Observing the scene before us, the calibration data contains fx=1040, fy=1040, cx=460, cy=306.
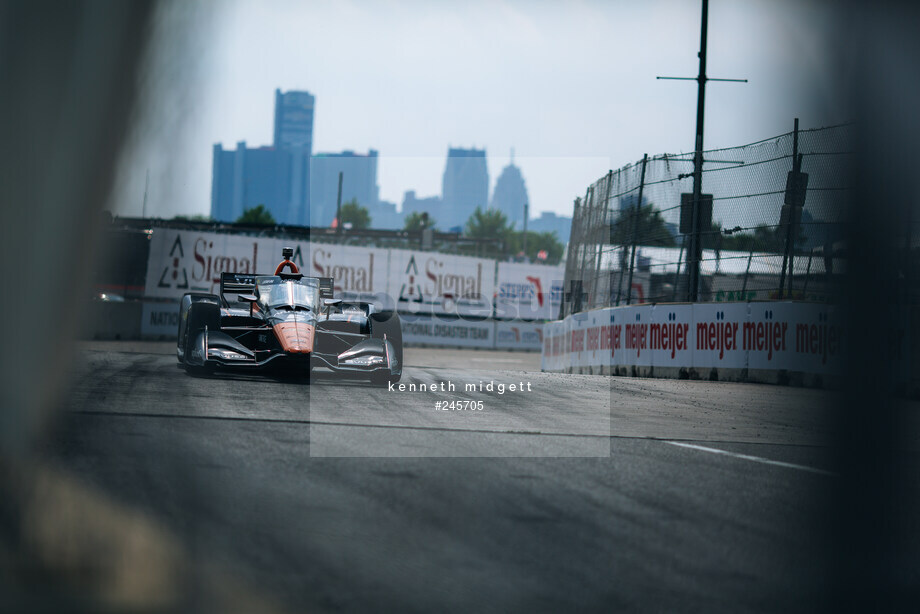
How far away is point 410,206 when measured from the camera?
158500 mm

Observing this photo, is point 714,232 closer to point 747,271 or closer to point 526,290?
point 747,271

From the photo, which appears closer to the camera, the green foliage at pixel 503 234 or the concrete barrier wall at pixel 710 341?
the concrete barrier wall at pixel 710 341

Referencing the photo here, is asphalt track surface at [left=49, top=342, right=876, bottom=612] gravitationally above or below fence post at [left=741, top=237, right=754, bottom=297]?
below

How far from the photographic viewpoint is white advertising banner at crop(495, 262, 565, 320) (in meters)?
44.0

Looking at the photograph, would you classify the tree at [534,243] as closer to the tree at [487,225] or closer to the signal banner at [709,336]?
the tree at [487,225]

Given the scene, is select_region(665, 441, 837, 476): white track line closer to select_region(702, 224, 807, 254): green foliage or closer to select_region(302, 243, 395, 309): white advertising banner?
select_region(702, 224, 807, 254): green foliage

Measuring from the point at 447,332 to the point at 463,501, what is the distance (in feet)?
115

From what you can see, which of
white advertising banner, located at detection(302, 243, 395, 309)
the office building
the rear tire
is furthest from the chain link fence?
the office building

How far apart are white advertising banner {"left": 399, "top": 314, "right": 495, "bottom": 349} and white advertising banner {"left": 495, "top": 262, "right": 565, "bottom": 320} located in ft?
9.31

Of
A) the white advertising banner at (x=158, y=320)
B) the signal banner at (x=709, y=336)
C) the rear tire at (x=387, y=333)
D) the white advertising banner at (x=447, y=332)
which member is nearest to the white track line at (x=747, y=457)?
the signal banner at (x=709, y=336)

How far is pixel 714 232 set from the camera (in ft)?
46.7

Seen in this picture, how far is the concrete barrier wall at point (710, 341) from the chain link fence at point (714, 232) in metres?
0.23

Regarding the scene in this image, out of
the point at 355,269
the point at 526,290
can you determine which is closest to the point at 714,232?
the point at 355,269

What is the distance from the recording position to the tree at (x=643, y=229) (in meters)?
15.6
